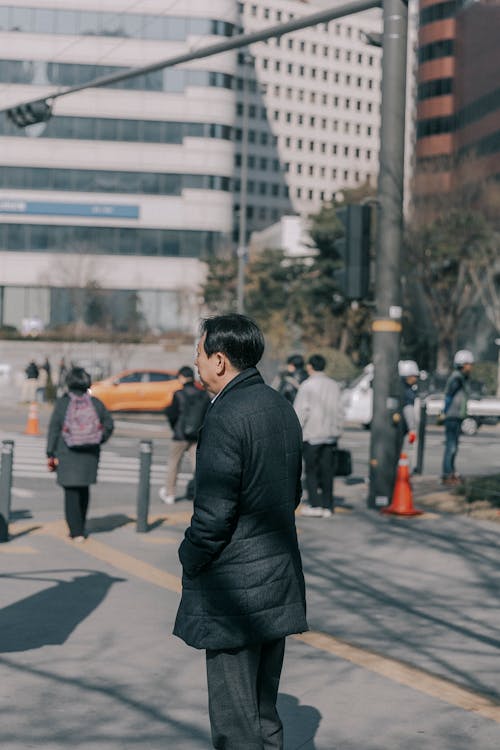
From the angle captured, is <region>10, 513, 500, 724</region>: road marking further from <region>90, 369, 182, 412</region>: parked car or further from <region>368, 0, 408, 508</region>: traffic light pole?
<region>90, 369, 182, 412</region>: parked car

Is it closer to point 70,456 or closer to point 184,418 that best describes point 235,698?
point 70,456

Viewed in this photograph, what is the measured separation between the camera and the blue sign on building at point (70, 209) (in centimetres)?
7750

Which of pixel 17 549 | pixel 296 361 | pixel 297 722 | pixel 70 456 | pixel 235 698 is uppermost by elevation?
pixel 296 361

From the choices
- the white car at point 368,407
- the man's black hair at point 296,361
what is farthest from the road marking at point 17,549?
the white car at point 368,407

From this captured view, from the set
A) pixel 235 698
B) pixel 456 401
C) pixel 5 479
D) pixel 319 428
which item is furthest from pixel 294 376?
pixel 235 698

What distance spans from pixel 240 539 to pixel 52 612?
430 centimetres

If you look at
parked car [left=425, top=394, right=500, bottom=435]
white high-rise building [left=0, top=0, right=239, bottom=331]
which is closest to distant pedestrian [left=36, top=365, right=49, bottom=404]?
parked car [left=425, top=394, right=500, bottom=435]

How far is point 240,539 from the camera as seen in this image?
13.4ft

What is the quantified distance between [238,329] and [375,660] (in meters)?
3.33

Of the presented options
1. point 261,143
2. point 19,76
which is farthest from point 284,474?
point 261,143

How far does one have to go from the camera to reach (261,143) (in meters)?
120

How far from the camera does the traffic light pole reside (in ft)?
44.3

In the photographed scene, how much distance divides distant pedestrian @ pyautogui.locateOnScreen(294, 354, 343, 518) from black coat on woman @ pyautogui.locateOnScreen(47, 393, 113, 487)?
8.14ft

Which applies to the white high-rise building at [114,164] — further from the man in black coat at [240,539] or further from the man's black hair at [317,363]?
the man in black coat at [240,539]
